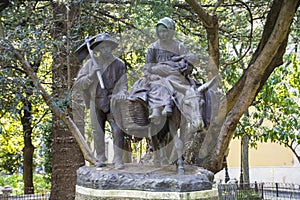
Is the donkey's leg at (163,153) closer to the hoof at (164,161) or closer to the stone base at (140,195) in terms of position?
the hoof at (164,161)

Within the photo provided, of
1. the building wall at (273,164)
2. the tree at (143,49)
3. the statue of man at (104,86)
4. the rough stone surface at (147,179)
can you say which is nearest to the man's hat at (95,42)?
the statue of man at (104,86)

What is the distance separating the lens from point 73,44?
735 cm

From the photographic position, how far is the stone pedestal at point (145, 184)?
4535 millimetres

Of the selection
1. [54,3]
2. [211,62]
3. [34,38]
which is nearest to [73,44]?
[34,38]

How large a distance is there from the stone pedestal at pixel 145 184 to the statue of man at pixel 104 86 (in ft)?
1.44

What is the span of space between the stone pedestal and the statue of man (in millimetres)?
439

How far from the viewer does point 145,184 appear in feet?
15.3

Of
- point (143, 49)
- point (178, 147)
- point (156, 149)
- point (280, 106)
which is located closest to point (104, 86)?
point (156, 149)

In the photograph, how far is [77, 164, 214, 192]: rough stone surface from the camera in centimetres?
456

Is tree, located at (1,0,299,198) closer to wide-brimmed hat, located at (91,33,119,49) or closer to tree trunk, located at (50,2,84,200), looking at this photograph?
tree trunk, located at (50,2,84,200)

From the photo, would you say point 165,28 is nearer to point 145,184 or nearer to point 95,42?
point 95,42

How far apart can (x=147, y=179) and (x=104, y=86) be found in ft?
4.92

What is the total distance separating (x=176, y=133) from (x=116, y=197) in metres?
1.11

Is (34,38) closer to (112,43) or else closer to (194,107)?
(112,43)
